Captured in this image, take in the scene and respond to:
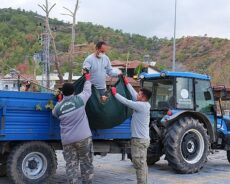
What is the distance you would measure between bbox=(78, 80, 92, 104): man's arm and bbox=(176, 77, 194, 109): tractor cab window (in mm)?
3094

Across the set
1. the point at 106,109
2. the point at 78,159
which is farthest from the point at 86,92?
the point at 78,159

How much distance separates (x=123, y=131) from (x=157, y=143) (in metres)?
1.79

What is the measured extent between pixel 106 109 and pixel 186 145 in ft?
8.90

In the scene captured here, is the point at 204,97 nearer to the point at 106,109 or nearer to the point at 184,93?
the point at 184,93

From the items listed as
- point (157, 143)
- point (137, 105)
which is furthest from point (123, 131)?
point (157, 143)

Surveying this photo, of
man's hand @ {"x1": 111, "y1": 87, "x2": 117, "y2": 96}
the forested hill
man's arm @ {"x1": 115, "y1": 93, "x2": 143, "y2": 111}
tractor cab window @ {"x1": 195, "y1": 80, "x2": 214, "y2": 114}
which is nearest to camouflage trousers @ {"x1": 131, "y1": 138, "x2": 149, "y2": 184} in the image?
man's arm @ {"x1": 115, "y1": 93, "x2": 143, "y2": 111}

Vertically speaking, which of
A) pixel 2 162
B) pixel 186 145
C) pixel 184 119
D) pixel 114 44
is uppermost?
pixel 114 44

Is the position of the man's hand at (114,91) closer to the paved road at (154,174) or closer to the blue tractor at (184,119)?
the paved road at (154,174)

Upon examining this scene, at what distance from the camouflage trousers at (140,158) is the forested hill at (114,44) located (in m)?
48.4

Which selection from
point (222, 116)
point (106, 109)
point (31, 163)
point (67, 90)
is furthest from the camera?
point (222, 116)

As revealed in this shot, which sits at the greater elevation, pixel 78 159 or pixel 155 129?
pixel 155 129

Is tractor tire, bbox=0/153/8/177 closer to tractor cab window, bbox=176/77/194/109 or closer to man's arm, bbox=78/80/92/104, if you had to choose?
man's arm, bbox=78/80/92/104

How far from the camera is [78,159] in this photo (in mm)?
7371

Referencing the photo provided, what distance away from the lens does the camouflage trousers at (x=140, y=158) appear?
7.51 metres
